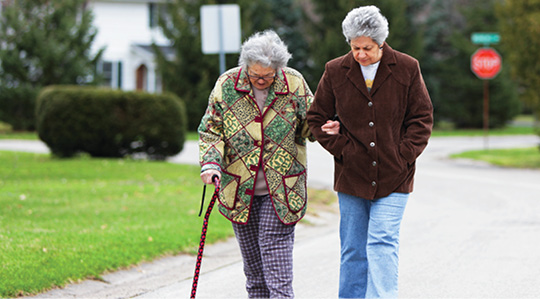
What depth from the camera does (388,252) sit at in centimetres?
437

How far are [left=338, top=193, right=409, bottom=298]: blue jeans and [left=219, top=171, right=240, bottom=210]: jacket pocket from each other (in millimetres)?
637

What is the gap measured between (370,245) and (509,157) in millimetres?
16259

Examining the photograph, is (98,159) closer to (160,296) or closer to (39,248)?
(39,248)

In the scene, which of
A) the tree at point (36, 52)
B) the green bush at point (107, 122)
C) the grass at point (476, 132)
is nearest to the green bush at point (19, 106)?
the tree at point (36, 52)

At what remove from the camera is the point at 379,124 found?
14.3 feet

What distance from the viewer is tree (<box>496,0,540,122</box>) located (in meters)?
16.4

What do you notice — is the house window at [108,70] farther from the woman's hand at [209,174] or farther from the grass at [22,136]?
the woman's hand at [209,174]

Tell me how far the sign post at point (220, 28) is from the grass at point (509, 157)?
8.94 meters

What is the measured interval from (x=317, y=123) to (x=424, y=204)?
690 centimetres

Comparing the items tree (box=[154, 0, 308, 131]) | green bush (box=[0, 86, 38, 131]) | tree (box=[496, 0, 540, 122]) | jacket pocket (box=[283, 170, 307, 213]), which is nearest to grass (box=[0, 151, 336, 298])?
jacket pocket (box=[283, 170, 307, 213])

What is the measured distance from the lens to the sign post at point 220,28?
1155 centimetres

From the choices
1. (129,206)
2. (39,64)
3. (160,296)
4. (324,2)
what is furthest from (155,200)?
(324,2)

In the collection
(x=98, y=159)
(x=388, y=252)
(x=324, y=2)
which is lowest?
(x=98, y=159)

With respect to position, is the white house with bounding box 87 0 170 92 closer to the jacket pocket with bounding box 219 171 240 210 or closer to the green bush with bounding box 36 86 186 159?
the green bush with bounding box 36 86 186 159
